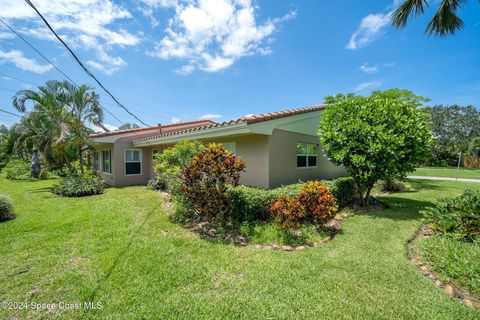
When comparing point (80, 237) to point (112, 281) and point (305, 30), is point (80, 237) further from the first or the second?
point (305, 30)

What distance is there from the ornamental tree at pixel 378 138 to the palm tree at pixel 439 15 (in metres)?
2.90

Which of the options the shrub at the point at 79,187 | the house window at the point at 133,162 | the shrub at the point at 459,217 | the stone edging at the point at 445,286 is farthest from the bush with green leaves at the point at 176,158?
the house window at the point at 133,162

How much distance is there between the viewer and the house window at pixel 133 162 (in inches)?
567

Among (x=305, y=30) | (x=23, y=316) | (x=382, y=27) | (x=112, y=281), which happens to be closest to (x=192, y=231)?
(x=112, y=281)

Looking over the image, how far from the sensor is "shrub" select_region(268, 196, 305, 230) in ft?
17.0

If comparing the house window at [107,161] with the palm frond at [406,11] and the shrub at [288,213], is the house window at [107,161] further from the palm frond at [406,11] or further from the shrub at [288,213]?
the palm frond at [406,11]

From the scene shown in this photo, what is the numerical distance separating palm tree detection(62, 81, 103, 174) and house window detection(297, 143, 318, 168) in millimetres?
12555

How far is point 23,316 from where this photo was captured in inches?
110

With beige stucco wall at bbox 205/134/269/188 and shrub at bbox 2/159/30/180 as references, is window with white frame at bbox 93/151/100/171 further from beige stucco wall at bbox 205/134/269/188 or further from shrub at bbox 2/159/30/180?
beige stucco wall at bbox 205/134/269/188

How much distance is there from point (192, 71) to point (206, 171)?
11.4 metres

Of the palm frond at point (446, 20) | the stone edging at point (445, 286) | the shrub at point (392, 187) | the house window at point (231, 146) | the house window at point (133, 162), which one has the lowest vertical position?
the stone edging at point (445, 286)

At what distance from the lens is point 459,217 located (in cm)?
502

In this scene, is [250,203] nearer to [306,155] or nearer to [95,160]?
[306,155]

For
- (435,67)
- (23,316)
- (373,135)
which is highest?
(435,67)
